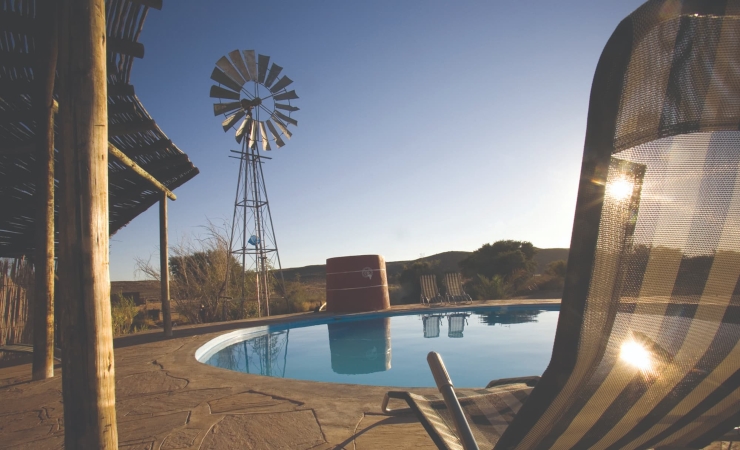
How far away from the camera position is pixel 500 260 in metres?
17.8

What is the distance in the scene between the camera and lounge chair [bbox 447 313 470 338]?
312 inches

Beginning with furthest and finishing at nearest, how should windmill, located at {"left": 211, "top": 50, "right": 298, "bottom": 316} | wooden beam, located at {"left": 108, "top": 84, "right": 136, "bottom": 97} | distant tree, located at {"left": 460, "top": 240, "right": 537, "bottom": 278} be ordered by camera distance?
1. distant tree, located at {"left": 460, "top": 240, "right": 537, "bottom": 278}
2. windmill, located at {"left": 211, "top": 50, "right": 298, "bottom": 316}
3. wooden beam, located at {"left": 108, "top": 84, "right": 136, "bottom": 97}

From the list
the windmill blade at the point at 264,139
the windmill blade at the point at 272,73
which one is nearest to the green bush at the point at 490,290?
the windmill blade at the point at 264,139

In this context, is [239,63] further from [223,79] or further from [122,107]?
[122,107]

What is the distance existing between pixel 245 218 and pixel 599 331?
32.9ft

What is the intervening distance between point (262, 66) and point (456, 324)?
24.9 feet

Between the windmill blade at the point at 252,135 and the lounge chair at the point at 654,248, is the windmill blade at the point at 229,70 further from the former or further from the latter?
the lounge chair at the point at 654,248

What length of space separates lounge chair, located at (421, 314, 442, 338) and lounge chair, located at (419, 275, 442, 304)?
96cm

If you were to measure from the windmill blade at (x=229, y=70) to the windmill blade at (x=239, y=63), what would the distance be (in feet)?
0.28

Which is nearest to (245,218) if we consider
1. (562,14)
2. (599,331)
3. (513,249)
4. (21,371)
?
(21,371)

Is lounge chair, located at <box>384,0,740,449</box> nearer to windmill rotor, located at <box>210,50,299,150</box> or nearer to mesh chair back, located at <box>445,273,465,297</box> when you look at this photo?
windmill rotor, located at <box>210,50,299,150</box>

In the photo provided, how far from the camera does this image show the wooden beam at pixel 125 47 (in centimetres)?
279

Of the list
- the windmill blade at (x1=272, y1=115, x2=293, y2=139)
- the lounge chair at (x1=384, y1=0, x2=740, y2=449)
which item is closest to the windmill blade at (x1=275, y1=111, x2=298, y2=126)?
the windmill blade at (x1=272, y1=115, x2=293, y2=139)

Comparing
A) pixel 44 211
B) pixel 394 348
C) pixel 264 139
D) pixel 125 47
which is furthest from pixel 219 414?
pixel 264 139
